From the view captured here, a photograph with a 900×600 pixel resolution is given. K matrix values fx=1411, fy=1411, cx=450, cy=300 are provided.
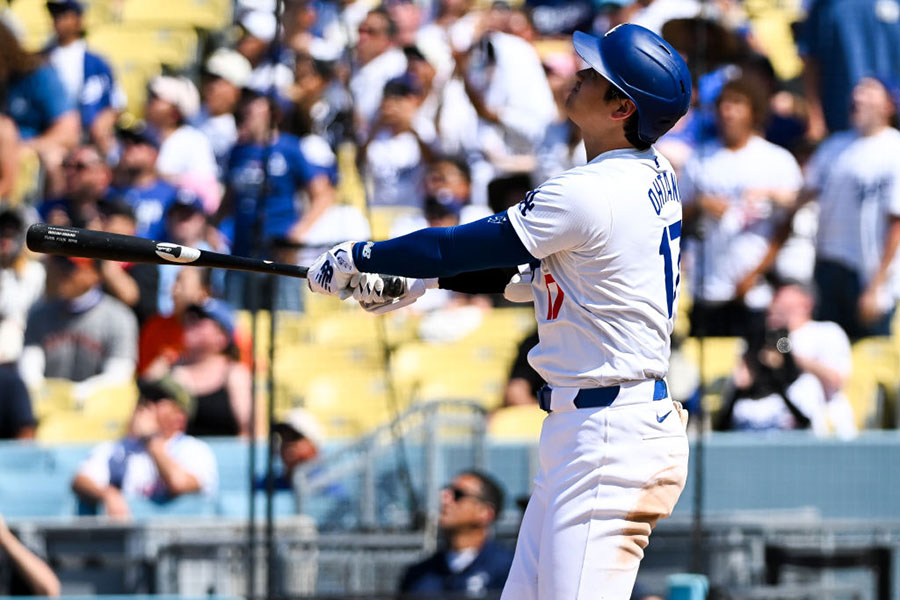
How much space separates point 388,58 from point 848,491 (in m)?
3.98

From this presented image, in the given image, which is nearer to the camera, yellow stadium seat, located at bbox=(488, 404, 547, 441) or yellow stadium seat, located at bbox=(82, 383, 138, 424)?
yellow stadium seat, located at bbox=(488, 404, 547, 441)

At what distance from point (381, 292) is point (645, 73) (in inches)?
35.9

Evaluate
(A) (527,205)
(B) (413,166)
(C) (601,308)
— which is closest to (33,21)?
(B) (413,166)

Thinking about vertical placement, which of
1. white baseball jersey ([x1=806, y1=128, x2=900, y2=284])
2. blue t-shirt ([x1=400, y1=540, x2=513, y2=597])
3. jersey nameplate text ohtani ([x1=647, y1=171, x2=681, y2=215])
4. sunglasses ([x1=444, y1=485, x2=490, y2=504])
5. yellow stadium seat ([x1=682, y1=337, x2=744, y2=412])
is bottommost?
blue t-shirt ([x1=400, y1=540, x2=513, y2=597])

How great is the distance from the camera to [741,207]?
24.2ft

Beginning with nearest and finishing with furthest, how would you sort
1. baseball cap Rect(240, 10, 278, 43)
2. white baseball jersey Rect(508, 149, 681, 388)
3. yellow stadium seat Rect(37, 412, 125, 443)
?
white baseball jersey Rect(508, 149, 681, 388)
yellow stadium seat Rect(37, 412, 125, 443)
baseball cap Rect(240, 10, 278, 43)

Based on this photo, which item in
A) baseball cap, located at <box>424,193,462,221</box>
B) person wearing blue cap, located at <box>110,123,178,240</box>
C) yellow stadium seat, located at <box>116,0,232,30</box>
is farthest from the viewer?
yellow stadium seat, located at <box>116,0,232,30</box>

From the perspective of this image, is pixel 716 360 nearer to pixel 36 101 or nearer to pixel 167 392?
pixel 167 392

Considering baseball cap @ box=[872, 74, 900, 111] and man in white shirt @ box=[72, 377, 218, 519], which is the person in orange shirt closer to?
man in white shirt @ box=[72, 377, 218, 519]

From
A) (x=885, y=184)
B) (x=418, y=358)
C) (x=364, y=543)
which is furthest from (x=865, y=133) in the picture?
(x=364, y=543)

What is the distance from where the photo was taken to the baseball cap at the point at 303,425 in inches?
275

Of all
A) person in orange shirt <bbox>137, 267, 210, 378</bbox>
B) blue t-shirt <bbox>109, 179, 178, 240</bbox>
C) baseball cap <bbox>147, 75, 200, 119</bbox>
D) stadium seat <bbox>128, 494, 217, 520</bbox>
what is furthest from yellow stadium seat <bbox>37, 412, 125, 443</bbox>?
baseball cap <bbox>147, 75, 200, 119</bbox>

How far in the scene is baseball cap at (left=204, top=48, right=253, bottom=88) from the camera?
9.34 metres

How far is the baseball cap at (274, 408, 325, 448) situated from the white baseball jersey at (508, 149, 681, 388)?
3.67m
